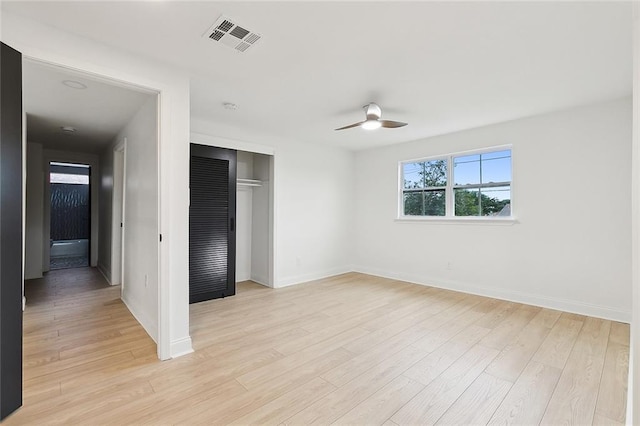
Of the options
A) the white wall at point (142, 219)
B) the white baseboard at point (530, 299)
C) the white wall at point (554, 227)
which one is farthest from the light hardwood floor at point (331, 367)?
the white wall at point (554, 227)

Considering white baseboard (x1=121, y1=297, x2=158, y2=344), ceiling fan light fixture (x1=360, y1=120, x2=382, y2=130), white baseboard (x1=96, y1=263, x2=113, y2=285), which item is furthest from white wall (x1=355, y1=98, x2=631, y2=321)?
white baseboard (x1=96, y1=263, x2=113, y2=285)

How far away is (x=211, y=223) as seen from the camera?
412cm

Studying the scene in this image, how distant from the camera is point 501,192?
423 centimetres

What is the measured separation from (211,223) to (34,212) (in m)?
3.94

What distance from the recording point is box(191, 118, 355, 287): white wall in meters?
4.55

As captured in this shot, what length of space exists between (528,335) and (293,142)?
4.20 m

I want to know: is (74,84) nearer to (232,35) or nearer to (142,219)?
(142,219)

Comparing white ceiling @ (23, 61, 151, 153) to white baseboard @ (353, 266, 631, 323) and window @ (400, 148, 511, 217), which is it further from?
white baseboard @ (353, 266, 631, 323)

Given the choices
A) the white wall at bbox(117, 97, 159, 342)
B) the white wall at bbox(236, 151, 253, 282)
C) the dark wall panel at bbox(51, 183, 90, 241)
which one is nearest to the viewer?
the white wall at bbox(117, 97, 159, 342)

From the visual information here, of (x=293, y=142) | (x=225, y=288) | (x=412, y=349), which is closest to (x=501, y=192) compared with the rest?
(x=412, y=349)

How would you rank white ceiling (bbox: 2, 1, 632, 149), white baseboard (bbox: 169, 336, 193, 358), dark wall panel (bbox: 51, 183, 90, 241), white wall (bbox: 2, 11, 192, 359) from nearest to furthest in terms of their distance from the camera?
white ceiling (bbox: 2, 1, 632, 149), white wall (bbox: 2, 11, 192, 359), white baseboard (bbox: 169, 336, 193, 358), dark wall panel (bbox: 51, 183, 90, 241)

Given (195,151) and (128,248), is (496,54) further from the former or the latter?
(128,248)

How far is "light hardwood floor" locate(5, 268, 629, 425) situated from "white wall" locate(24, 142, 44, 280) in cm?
215

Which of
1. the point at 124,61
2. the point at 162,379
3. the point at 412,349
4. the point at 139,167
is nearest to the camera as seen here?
the point at 162,379
